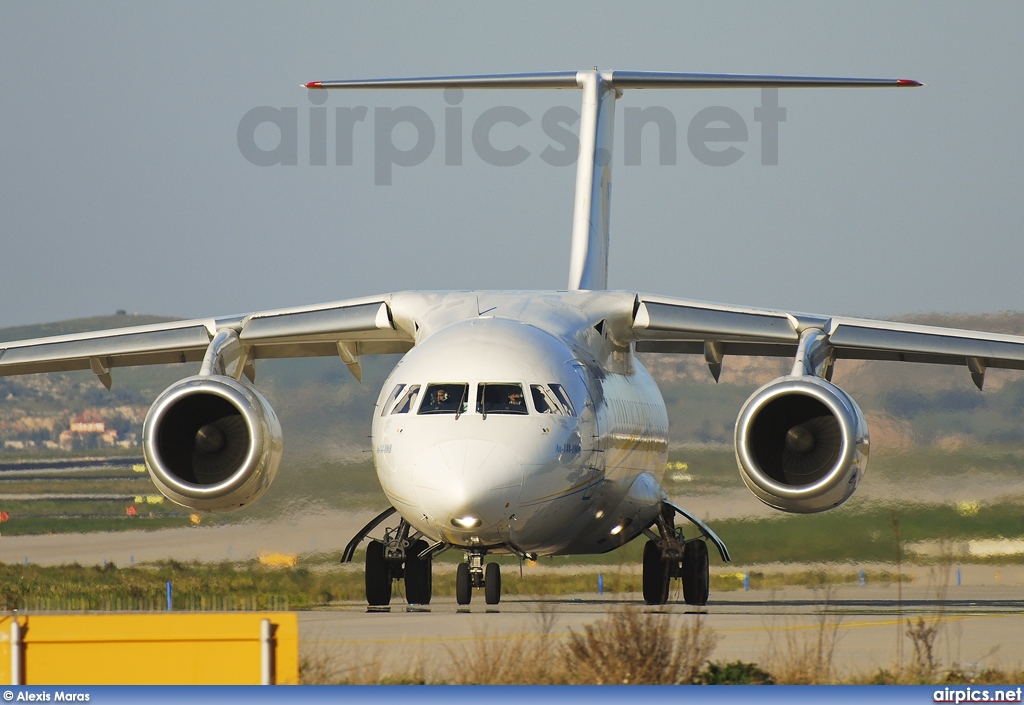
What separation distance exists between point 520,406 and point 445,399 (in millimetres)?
537

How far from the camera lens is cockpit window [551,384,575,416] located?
1234 centimetres

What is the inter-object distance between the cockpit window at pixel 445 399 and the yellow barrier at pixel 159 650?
15.6 feet

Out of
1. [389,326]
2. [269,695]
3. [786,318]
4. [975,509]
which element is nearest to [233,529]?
[389,326]

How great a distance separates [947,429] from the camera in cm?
1873

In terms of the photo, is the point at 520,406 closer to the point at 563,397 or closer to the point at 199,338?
the point at 563,397

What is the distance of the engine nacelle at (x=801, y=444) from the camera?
42.9 ft

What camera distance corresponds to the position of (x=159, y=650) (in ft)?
23.7

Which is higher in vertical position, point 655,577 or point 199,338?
point 199,338

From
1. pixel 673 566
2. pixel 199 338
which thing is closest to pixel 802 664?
pixel 673 566

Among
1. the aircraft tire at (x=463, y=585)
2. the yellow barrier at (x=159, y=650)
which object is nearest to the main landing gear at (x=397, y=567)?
the aircraft tire at (x=463, y=585)

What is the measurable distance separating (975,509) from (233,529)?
768 centimetres

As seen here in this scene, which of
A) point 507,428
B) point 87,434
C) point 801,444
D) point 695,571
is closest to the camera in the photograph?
point 507,428

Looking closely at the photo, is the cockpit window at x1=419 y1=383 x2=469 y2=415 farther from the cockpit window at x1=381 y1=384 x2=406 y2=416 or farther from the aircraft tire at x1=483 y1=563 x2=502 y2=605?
the aircraft tire at x1=483 y1=563 x2=502 y2=605

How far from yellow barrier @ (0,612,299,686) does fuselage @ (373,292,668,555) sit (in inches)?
162
